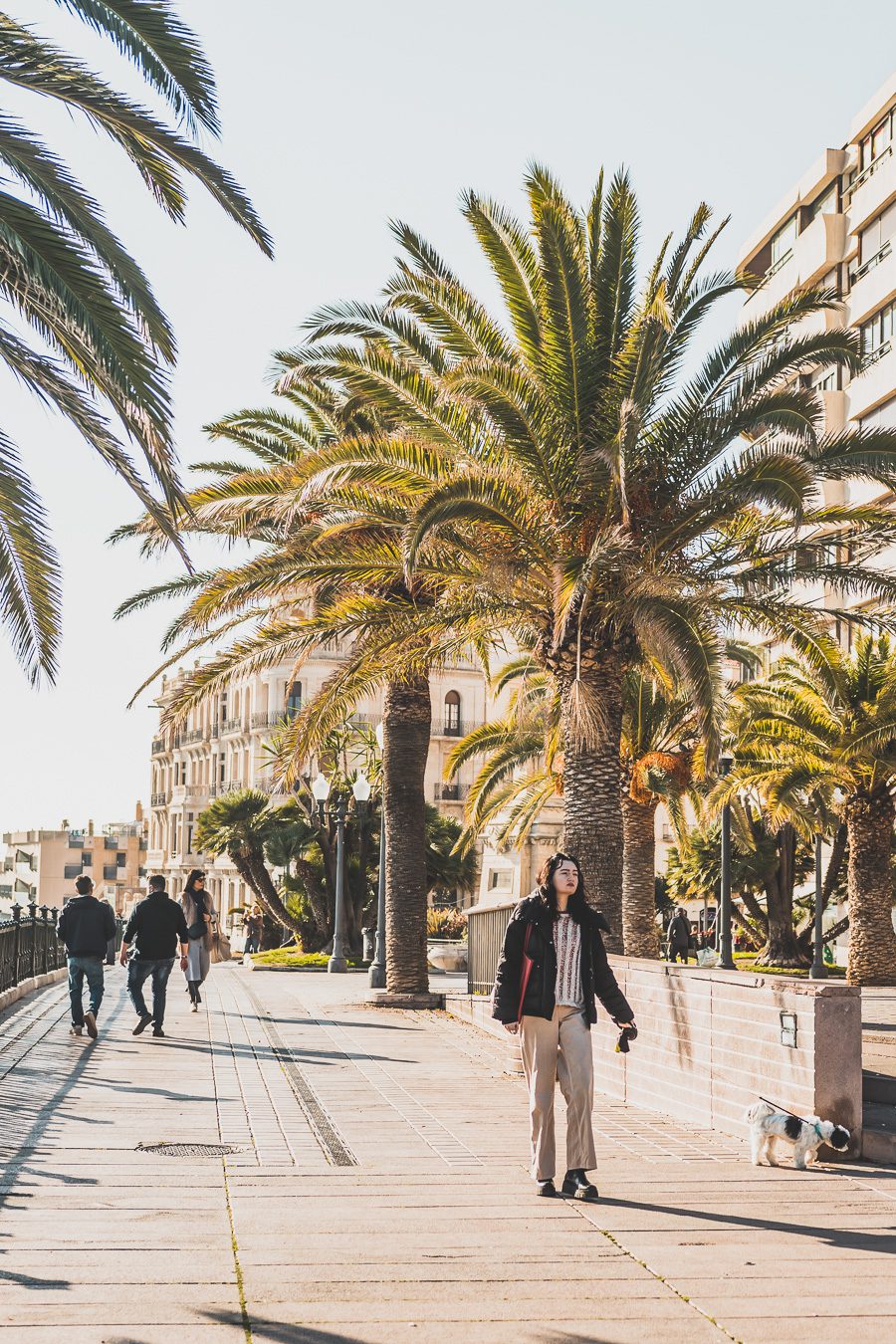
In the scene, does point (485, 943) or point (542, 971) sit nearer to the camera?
point (542, 971)

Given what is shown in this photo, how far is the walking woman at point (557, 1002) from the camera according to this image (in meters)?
7.88

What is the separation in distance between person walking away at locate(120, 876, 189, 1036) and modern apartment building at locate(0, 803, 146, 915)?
12604cm

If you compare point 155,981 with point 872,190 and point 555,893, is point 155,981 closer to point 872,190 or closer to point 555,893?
point 555,893

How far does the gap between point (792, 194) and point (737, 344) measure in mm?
41510

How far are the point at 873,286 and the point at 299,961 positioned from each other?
25.8m

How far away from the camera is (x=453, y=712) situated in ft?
265

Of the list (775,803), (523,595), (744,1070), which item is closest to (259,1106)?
(744,1070)

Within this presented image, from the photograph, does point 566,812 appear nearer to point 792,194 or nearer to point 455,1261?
point 455,1261

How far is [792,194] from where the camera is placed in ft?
176

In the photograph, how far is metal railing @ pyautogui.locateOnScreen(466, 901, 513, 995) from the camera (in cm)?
1953

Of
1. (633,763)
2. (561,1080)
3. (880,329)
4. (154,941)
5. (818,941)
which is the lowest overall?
(818,941)

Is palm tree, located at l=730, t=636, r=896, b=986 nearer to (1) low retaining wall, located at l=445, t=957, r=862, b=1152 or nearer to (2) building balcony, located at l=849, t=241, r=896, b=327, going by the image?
(1) low retaining wall, located at l=445, t=957, r=862, b=1152

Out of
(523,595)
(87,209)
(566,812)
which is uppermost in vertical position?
(87,209)

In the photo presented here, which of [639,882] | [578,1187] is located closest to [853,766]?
[639,882]
